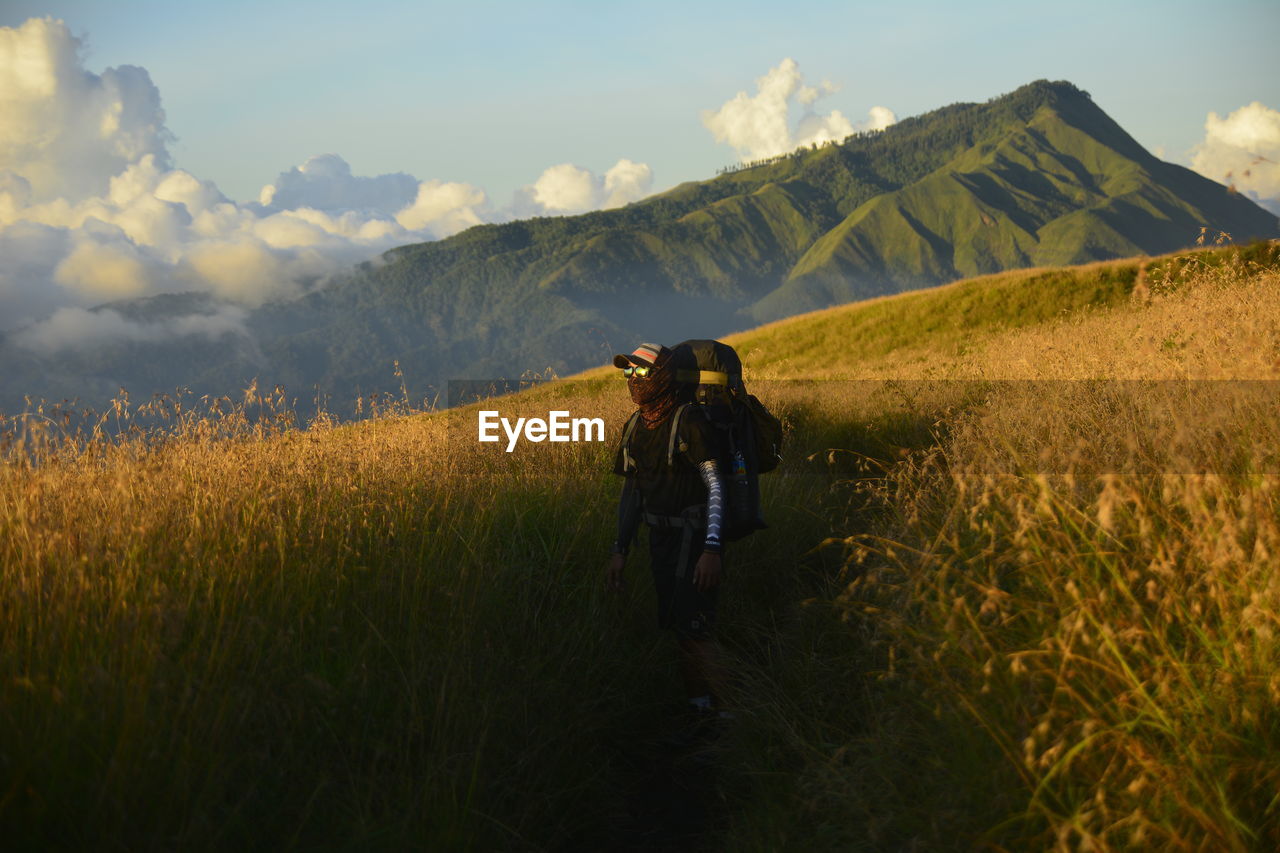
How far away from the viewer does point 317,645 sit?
4.04m

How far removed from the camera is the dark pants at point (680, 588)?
5215 millimetres

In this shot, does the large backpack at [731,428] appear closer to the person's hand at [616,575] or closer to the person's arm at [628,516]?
the person's arm at [628,516]

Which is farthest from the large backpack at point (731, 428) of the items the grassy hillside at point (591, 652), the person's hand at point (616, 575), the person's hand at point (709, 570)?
the grassy hillside at point (591, 652)

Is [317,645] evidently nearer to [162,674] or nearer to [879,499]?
[162,674]

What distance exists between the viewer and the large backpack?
5246mm

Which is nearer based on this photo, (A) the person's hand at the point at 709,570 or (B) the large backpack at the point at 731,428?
(A) the person's hand at the point at 709,570

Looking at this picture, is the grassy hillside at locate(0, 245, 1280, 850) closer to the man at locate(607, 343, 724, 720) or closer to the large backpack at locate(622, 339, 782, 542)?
the man at locate(607, 343, 724, 720)

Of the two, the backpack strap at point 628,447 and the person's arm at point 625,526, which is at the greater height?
the backpack strap at point 628,447

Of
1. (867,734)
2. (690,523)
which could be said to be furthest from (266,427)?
(867,734)

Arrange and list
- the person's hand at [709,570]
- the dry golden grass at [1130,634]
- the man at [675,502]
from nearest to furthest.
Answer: the dry golden grass at [1130,634] → the person's hand at [709,570] → the man at [675,502]

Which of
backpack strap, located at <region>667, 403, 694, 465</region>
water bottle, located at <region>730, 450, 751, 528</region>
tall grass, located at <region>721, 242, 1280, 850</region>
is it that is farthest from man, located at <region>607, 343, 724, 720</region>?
tall grass, located at <region>721, 242, 1280, 850</region>

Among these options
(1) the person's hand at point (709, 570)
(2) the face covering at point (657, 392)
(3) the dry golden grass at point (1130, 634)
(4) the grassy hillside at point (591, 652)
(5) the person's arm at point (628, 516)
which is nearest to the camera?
(3) the dry golden grass at point (1130, 634)

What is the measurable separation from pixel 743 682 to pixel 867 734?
1268 millimetres

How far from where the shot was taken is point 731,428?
17.5 feet
